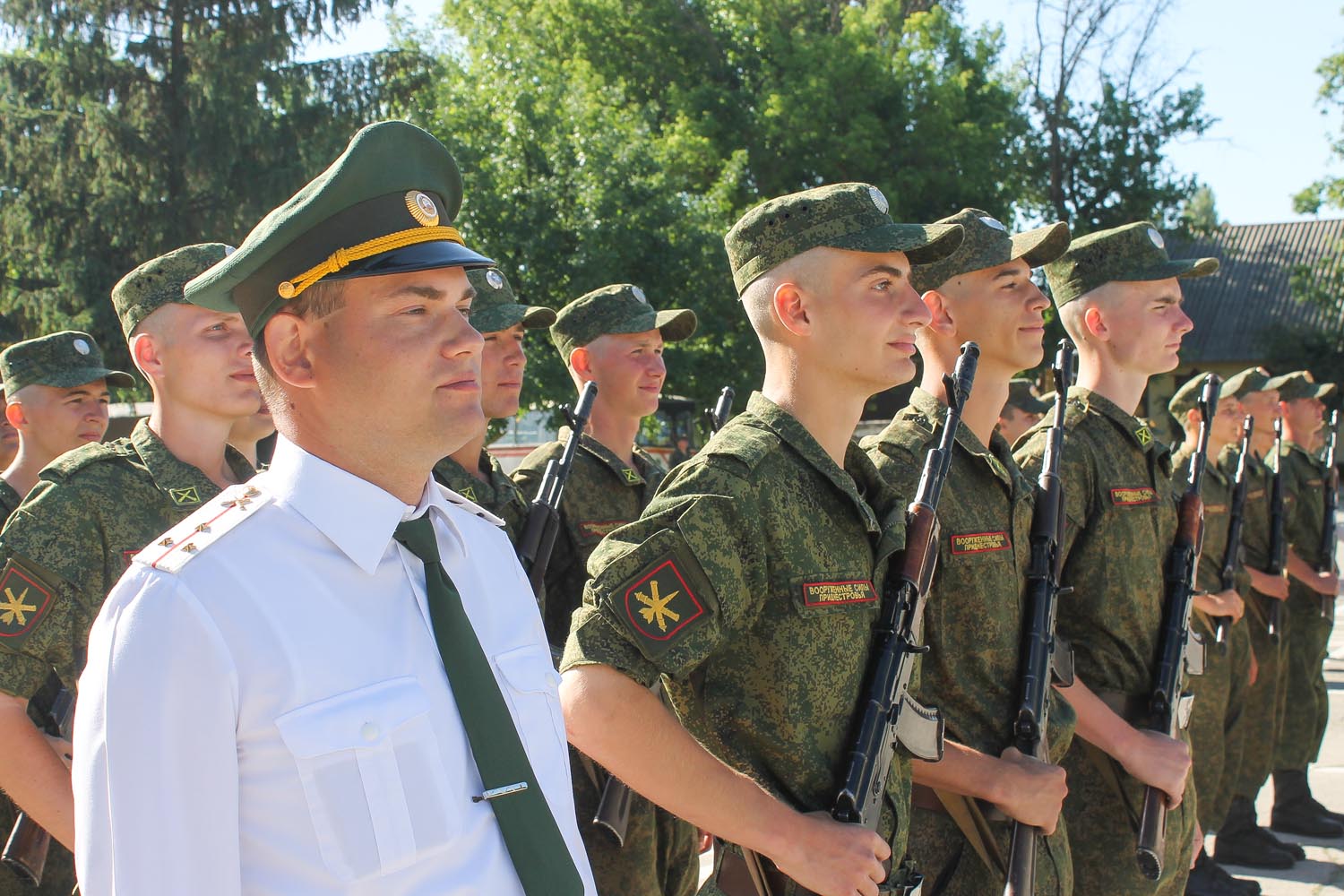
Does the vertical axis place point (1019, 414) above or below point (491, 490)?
below

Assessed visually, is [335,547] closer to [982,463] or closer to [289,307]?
[289,307]

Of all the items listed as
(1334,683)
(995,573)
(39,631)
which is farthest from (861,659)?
(1334,683)

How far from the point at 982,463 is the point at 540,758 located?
5.95ft

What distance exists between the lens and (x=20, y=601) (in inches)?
114

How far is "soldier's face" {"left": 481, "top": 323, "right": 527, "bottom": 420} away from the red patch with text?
189 cm

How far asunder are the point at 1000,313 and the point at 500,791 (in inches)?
92.4

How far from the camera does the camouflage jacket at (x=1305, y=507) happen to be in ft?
26.6

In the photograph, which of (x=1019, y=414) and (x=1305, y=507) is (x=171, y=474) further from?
(x=1305, y=507)

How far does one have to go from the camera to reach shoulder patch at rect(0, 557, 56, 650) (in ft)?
9.35

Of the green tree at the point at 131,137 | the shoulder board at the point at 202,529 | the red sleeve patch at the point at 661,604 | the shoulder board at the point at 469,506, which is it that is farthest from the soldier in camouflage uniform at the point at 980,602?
the green tree at the point at 131,137

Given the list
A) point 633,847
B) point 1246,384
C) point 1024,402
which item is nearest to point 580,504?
point 633,847

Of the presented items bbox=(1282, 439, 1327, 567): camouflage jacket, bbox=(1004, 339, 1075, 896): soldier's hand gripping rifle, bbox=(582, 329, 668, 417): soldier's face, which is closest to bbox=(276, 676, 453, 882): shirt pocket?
bbox=(1004, 339, 1075, 896): soldier's hand gripping rifle

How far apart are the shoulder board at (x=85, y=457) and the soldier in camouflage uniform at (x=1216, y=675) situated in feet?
12.1

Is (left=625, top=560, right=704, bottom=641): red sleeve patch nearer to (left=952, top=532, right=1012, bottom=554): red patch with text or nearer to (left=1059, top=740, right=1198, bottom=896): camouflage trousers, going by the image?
(left=952, top=532, right=1012, bottom=554): red patch with text
